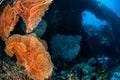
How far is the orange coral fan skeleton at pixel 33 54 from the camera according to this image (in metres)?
5.45

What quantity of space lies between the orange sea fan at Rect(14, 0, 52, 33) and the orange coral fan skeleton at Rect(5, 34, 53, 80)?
44 centimetres

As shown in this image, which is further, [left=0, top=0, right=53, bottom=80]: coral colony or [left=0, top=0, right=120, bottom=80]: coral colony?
[left=0, top=0, right=120, bottom=80]: coral colony

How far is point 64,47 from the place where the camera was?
10.2 metres

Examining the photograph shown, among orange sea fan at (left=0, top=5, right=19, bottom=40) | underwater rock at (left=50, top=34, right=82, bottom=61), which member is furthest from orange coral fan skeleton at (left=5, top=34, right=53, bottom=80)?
underwater rock at (left=50, top=34, right=82, bottom=61)

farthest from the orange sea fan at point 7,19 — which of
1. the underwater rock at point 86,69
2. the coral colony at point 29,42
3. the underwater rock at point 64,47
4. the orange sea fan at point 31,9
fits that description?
the underwater rock at point 64,47

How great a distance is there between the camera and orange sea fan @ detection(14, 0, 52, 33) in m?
5.62

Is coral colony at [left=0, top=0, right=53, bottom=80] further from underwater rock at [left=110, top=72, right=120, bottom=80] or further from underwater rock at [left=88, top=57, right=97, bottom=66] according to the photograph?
underwater rock at [left=88, top=57, right=97, bottom=66]

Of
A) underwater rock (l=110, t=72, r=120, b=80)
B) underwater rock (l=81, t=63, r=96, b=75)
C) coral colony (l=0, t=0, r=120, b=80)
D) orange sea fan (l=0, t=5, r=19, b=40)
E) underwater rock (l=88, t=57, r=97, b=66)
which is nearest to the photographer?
coral colony (l=0, t=0, r=120, b=80)

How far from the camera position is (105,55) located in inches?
454

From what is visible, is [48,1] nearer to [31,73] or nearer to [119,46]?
[31,73]

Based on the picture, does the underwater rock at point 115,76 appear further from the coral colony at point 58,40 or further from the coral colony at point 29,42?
the coral colony at point 29,42

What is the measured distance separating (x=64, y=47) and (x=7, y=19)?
15.4ft

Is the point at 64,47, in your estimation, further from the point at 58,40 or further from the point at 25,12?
the point at 25,12

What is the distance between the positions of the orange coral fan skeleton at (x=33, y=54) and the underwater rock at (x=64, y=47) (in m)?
4.36
